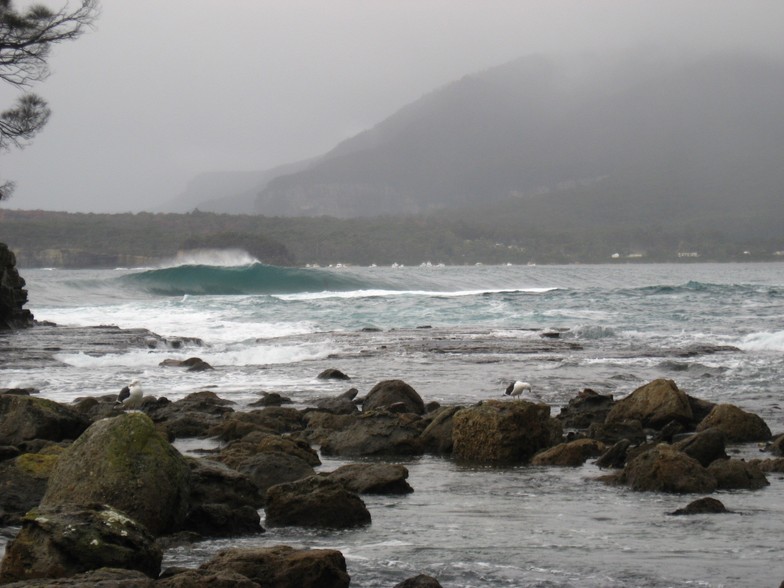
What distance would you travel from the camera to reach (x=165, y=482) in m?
6.20

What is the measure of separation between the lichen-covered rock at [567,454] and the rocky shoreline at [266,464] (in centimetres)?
2

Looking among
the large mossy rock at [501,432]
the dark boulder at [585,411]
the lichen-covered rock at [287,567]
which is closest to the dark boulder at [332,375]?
the dark boulder at [585,411]

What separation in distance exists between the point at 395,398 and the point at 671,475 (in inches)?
205

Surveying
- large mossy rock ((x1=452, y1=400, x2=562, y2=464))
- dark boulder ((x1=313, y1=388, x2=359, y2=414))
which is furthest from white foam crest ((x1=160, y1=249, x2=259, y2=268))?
large mossy rock ((x1=452, y1=400, x2=562, y2=464))

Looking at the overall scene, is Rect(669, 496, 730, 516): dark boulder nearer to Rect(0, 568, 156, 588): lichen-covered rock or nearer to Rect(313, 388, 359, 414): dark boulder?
Rect(0, 568, 156, 588): lichen-covered rock

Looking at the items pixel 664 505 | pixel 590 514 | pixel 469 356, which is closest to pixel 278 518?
pixel 590 514

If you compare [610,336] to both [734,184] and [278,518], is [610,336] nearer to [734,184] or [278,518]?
[278,518]

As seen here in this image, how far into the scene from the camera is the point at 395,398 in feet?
40.4

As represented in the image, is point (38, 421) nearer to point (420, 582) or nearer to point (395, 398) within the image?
point (395, 398)

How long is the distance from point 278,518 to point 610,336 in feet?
66.2

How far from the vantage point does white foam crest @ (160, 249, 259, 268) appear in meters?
99.7

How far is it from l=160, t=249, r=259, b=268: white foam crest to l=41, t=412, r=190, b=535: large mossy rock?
93.2 m

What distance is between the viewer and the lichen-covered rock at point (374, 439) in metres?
9.64

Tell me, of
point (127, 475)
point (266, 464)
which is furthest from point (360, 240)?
point (127, 475)
